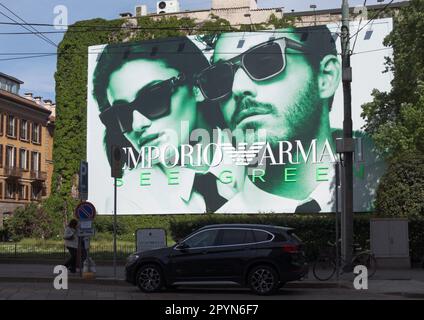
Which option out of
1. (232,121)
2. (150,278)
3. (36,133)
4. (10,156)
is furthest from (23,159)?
(150,278)

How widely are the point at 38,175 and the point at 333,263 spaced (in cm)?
6737

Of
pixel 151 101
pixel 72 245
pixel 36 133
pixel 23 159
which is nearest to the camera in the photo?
pixel 72 245

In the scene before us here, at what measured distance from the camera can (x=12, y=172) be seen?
74.3m

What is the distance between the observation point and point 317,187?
1610 inches

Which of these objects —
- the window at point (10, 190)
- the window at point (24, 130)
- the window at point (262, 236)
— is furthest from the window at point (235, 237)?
the window at point (24, 130)

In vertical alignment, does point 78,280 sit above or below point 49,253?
below

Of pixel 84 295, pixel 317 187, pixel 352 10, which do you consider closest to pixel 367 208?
pixel 317 187

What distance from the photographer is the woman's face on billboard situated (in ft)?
146

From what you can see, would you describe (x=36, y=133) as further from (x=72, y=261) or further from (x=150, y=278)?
(x=150, y=278)

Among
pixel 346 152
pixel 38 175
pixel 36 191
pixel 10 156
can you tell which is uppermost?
pixel 10 156

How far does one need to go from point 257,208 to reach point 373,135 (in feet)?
37.8

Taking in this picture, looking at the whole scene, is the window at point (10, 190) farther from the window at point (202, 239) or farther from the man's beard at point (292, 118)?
the window at point (202, 239)

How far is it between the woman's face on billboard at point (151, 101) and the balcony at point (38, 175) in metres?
36.3

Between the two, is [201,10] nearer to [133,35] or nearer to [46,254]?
[133,35]
